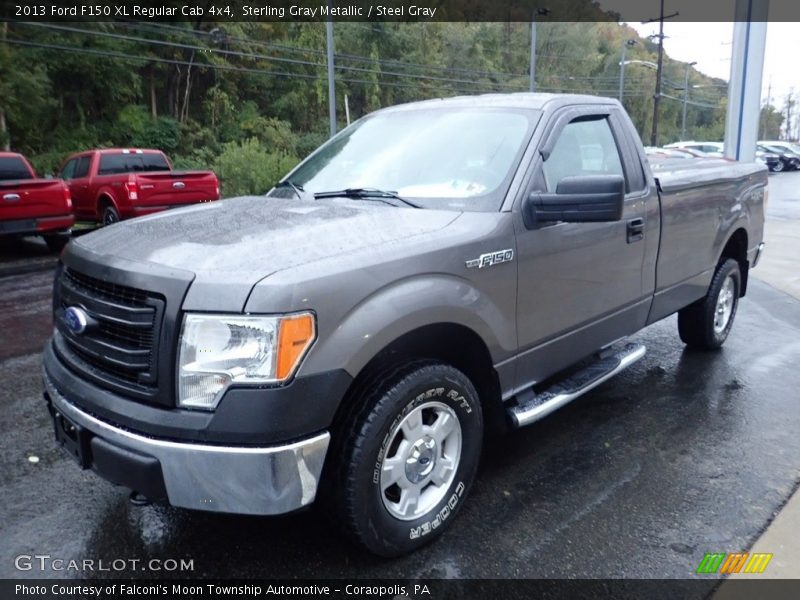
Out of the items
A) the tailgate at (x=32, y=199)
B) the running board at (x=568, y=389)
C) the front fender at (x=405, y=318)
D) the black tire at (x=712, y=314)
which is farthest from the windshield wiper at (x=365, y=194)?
the tailgate at (x=32, y=199)

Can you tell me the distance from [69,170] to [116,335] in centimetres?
1445

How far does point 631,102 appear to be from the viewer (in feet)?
261

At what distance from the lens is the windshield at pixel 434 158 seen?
130 inches

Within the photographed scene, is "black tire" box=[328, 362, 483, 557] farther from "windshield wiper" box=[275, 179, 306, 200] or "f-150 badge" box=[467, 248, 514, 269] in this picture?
"windshield wiper" box=[275, 179, 306, 200]

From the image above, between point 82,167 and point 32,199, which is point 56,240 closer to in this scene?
point 32,199

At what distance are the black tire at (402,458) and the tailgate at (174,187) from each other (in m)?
11.1

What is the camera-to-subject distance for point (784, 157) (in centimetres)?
4434

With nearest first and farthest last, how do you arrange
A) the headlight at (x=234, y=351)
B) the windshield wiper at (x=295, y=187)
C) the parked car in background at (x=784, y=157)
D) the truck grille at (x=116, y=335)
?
the headlight at (x=234, y=351) < the truck grille at (x=116, y=335) < the windshield wiper at (x=295, y=187) < the parked car in background at (x=784, y=157)

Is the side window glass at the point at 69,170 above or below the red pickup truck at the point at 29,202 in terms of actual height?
above

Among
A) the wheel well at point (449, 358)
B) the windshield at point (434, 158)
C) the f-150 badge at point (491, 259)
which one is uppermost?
the windshield at point (434, 158)

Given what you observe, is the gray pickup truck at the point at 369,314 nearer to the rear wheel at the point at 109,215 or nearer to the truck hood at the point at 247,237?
the truck hood at the point at 247,237

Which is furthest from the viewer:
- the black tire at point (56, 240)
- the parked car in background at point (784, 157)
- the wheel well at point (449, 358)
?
the parked car in background at point (784, 157)

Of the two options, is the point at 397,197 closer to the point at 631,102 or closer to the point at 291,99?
the point at 291,99

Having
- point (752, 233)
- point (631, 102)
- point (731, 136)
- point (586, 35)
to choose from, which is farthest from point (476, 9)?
point (752, 233)
